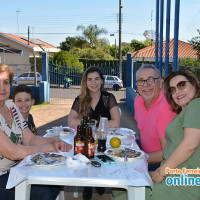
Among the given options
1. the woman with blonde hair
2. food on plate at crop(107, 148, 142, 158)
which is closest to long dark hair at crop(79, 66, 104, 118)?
the woman with blonde hair

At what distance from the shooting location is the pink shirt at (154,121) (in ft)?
7.89

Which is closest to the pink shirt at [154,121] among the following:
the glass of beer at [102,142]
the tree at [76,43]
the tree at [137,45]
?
the glass of beer at [102,142]

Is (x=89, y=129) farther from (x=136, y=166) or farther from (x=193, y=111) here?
(x=193, y=111)

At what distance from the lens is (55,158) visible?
1.99 meters

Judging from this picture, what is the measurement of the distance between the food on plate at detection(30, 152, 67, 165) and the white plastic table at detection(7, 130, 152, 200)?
0.20ft

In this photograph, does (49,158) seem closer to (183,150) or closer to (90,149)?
(90,149)

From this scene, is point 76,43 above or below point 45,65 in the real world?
→ above

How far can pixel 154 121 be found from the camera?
8.35 ft

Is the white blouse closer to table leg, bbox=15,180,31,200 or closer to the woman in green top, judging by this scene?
table leg, bbox=15,180,31,200

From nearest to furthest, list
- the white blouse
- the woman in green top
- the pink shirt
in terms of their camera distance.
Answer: the woman in green top
the white blouse
the pink shirt

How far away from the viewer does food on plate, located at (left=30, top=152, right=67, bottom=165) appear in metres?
1.89

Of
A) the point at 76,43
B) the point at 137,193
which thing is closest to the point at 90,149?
the point at 137,193

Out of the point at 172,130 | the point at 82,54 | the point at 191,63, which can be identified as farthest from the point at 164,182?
the point at 82,54

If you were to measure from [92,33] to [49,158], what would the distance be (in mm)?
43686
